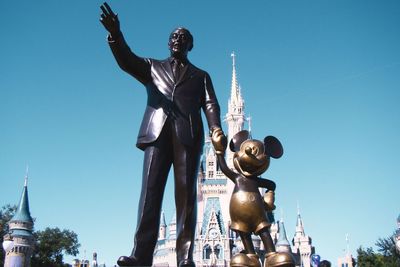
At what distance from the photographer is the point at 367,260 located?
37.4 meters

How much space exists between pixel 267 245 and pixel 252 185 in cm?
71

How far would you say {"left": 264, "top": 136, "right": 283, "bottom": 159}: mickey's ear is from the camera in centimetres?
558

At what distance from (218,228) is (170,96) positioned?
53445 millimetres

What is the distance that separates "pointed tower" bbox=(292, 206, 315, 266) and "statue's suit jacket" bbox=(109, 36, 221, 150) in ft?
194

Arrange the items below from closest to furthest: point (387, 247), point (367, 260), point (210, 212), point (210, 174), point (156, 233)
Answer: point (156, 233) < point (387, 247) < point (367, 260) < point (210, 212) < point (210, 174)

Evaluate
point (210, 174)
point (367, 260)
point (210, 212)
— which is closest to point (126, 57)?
A: point (367, 260)

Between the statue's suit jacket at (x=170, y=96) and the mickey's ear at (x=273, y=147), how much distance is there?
0.65 meters

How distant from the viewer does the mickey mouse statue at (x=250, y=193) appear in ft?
16.6

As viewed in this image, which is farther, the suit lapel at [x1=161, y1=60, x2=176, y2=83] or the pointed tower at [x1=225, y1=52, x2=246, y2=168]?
the pointed tower at [x1=225, y1=52, x2=246, y2=168]

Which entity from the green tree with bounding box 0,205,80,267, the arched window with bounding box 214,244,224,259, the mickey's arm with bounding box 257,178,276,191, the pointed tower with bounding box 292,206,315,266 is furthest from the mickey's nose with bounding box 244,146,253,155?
the pointed tower with bounding box 292,206,315,266

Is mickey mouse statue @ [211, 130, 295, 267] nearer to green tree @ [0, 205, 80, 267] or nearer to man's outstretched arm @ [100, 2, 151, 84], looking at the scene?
man's outstretched arm @ [100, 2, 151, 84]

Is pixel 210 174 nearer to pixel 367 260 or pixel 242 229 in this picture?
pixel 367 260

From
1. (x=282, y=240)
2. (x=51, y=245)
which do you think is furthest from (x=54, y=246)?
(x=282, y=240)

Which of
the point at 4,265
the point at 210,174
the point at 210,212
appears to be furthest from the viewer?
the point at 210,174
